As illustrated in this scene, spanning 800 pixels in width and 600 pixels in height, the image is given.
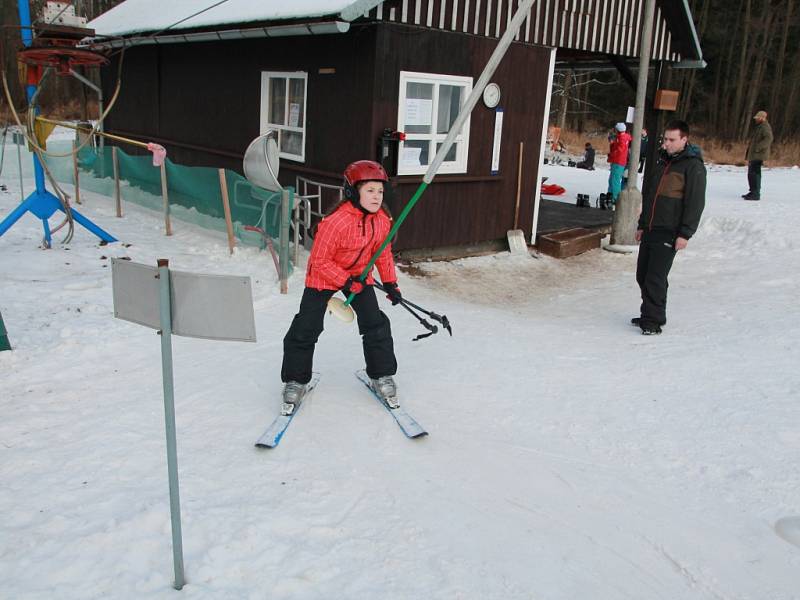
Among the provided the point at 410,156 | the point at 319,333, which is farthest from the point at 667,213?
the point at 410,156

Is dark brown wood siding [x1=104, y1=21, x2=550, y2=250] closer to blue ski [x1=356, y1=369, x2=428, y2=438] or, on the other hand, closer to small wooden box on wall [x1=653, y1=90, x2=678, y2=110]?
small wooden box on wall [x1=653, y1=90, x2=678, y2=110]

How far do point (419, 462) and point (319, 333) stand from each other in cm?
110

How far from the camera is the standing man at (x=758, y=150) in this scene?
45.6 feet

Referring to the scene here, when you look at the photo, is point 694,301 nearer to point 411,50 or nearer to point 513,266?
point 513,266

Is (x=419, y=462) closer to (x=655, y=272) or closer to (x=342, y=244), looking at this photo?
(x=342, y=244)

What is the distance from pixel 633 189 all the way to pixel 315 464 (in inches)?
343

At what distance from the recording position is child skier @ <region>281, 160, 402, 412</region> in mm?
4500

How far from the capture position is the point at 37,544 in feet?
11.1

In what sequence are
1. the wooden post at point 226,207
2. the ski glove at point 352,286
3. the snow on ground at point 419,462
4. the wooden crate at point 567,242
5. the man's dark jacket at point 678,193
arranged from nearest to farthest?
the snow on ground at point 419,462, the ski glove at point 352,286, the man's dark jacket at point 678,193, the wooden post at point 226,207, the wooden crate at point 567,242

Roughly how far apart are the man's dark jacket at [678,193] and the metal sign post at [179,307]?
482 cm

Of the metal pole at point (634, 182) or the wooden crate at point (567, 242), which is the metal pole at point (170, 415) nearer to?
the wooden crate at point (567, 242)

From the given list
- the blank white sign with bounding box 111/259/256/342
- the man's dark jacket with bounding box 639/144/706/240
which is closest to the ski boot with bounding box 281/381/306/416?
the blank white sign with bounding box 111/259/256/342

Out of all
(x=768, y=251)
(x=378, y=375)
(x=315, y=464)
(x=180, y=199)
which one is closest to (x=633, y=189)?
(x=768, y=251)

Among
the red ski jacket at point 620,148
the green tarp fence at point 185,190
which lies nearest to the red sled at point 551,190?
the red ski jacket at point 620,148
